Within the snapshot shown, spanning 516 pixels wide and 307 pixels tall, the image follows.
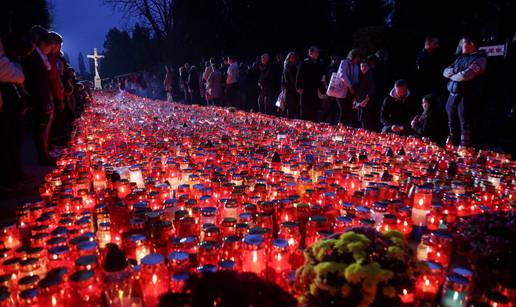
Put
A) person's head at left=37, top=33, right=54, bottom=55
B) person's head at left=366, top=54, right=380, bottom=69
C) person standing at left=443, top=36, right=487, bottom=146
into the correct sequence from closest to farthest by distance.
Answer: person's head at left=37, top=33, right=54, bottom=55 → person standing at left=443, top=36, right=487, bottom=146 → person's head at left=366, top=54, right=380, bottom=69

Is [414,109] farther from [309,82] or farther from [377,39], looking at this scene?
[377,39]

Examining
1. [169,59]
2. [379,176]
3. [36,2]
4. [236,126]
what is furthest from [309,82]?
[169,59]

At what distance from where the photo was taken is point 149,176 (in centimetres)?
379

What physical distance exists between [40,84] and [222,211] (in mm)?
3503

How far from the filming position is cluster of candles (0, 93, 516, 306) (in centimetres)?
183

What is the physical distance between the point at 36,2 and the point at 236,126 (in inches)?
585

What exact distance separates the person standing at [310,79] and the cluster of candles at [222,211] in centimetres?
386

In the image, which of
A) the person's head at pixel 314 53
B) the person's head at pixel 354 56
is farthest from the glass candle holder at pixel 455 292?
the person's head at pixel 314 53

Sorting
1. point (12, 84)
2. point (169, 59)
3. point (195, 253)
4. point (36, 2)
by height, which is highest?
point (36, 2)

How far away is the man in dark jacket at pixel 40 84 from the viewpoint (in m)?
4.73

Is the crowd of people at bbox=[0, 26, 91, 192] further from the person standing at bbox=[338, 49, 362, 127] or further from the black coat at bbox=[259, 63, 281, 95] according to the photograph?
the black coat at bbox=[259, 63, 281, 95]

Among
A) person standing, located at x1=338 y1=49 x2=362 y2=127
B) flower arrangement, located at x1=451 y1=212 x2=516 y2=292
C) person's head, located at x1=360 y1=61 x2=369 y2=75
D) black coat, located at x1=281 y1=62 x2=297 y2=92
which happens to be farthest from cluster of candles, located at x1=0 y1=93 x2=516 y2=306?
black coat, located at x1=281 y1=62 x2=297 y2=92

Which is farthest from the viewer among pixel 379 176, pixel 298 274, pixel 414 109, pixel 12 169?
pixel 414 109

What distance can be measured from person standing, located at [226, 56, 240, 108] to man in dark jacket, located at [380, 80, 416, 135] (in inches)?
280
